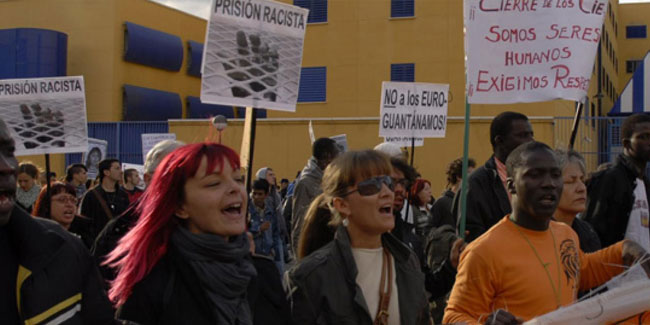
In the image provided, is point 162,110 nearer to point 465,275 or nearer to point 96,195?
point 96,195

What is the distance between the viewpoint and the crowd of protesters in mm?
2529

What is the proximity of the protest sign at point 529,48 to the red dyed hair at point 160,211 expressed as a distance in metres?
2.95

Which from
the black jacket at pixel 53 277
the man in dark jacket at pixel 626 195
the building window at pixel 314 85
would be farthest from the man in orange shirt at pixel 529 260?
the building window at pixel 314 85

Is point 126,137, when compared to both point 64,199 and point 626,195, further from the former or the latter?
point 626,195

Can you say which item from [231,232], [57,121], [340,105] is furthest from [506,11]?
[340,105]

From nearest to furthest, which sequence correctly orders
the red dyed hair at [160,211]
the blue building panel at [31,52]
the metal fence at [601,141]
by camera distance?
the red dyed hair at [160,211] → the metal fence at [601,141] → the blue building panel at [31,52]

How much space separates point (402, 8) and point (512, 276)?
2496 centimetres

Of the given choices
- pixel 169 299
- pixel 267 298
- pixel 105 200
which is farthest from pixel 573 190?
pixel 105 200

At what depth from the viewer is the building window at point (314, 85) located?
2842 cm

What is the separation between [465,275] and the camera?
355 cm

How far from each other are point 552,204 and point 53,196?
4.34 meters

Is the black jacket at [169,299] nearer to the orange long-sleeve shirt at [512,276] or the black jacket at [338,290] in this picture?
the black jacket at [338,290]

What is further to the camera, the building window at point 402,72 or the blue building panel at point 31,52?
the blue building panel at point 31,52

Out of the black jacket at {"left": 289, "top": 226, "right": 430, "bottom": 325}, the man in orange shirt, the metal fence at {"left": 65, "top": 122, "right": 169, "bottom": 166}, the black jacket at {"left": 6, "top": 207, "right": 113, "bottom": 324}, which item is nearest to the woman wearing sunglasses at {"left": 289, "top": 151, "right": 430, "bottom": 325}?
the black jacket at {"left": 289, "top": 226, "right": 430, "bottom": 325}
